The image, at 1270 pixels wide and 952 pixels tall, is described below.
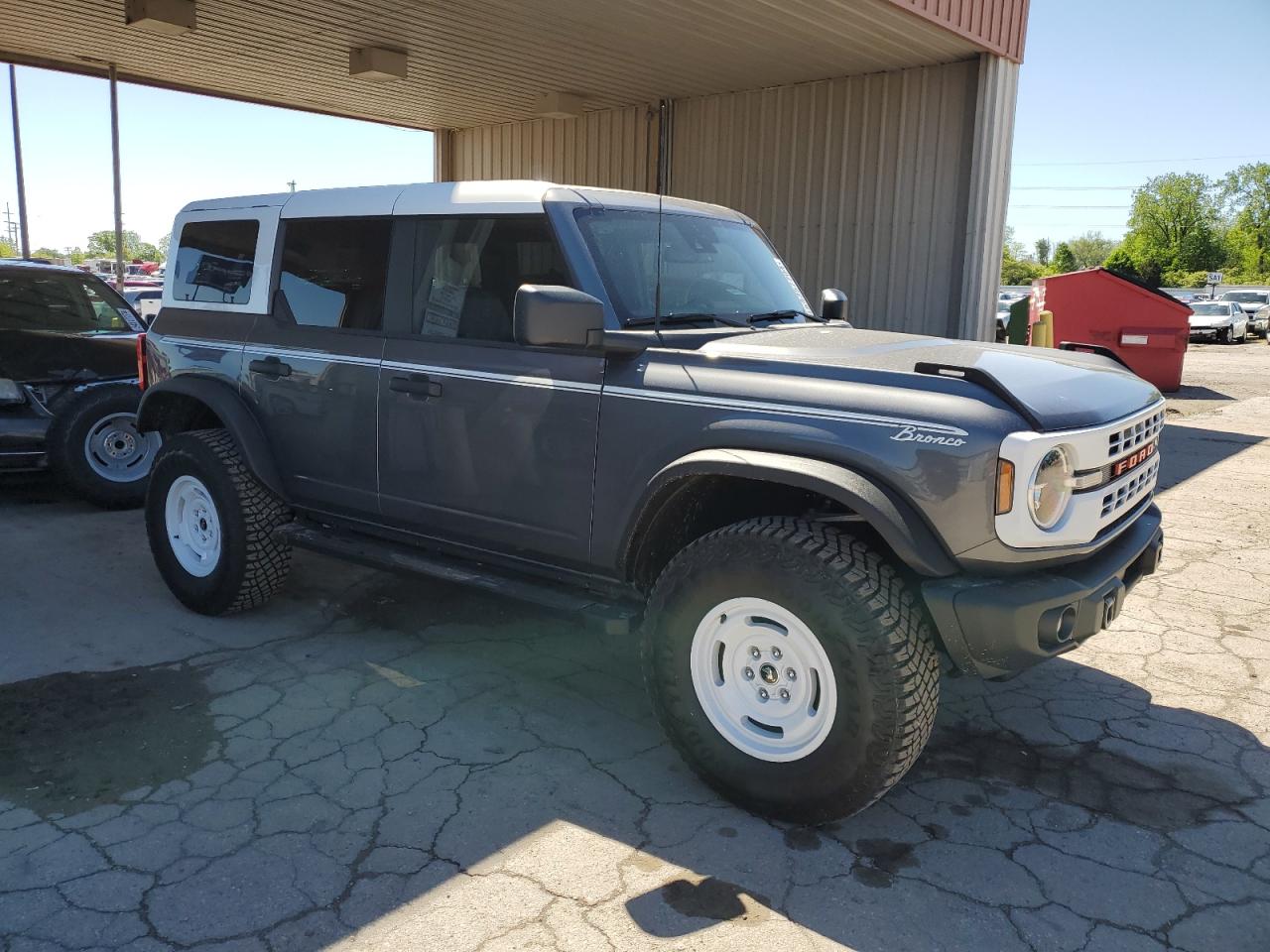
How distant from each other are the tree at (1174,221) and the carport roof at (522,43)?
328ft

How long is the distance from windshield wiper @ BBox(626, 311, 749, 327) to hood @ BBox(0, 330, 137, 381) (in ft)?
17.5

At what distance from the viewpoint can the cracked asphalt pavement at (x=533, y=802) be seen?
261 centimetres

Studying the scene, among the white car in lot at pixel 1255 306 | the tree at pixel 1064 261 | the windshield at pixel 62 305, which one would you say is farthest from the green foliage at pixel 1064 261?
the windshield at pixel 62 305

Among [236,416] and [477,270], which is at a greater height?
[477,270]

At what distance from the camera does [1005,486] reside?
2.72 metres

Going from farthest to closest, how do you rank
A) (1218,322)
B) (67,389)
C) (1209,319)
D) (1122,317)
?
(1209,319), (1218,322), (1122,317), (67,389)

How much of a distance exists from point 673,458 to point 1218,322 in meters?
34.8

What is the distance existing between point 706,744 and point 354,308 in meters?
2.51

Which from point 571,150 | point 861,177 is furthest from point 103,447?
point 571,150

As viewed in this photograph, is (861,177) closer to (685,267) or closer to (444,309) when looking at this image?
(685,267)

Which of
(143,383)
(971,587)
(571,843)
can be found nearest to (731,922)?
(571,843)

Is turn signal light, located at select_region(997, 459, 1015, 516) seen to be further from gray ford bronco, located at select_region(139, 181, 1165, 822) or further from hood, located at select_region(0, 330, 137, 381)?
hood, located at select_region(0, 330, 137, 381)

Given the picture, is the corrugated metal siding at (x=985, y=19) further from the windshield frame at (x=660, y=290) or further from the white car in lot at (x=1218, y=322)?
the white car in lot at (x=1218, y=322)

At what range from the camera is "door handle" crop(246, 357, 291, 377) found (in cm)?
449
